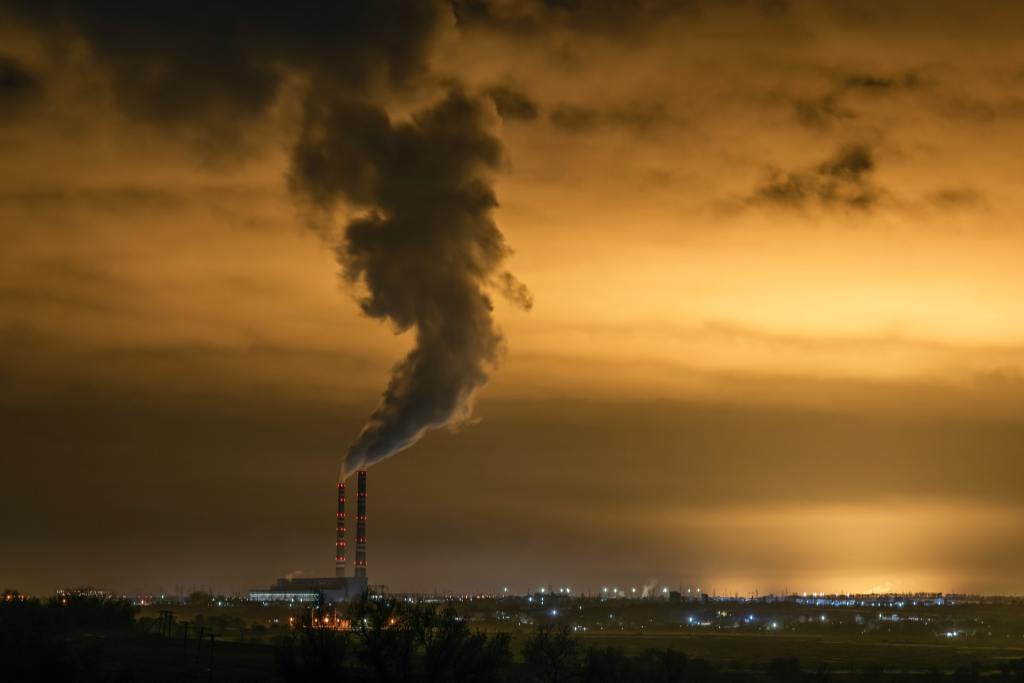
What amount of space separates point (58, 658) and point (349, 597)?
133 metres

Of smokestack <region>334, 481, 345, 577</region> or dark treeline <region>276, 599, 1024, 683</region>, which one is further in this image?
smokestack <region>334, 481, 345, 577</region>

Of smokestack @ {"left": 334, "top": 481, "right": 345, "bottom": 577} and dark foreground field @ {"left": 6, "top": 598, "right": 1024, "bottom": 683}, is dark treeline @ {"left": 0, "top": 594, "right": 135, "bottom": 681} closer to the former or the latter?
dark foreground field @ {"left": 6, "top": 598, "right": 1024, "bottom": 683}

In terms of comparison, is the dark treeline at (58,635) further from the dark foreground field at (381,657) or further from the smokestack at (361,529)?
the smokestack at (361,529)

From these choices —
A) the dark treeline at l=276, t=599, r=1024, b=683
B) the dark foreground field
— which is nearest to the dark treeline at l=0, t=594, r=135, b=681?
the dark foreground field

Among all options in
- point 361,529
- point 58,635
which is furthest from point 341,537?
point 58,635

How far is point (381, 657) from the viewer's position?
56719 mm

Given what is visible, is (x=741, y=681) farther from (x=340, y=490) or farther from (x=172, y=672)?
(x=340, y=490)

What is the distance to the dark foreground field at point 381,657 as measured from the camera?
189ft

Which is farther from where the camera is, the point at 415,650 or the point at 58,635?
the point at 58,635

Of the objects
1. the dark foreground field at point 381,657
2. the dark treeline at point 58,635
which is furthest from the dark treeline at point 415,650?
the dark treeline at point 58,635

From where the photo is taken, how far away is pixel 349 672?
2309 inches

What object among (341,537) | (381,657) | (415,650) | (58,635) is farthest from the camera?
(341,537)

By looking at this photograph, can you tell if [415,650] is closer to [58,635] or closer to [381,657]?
[381,657]

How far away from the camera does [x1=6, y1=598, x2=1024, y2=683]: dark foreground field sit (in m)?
57.6
